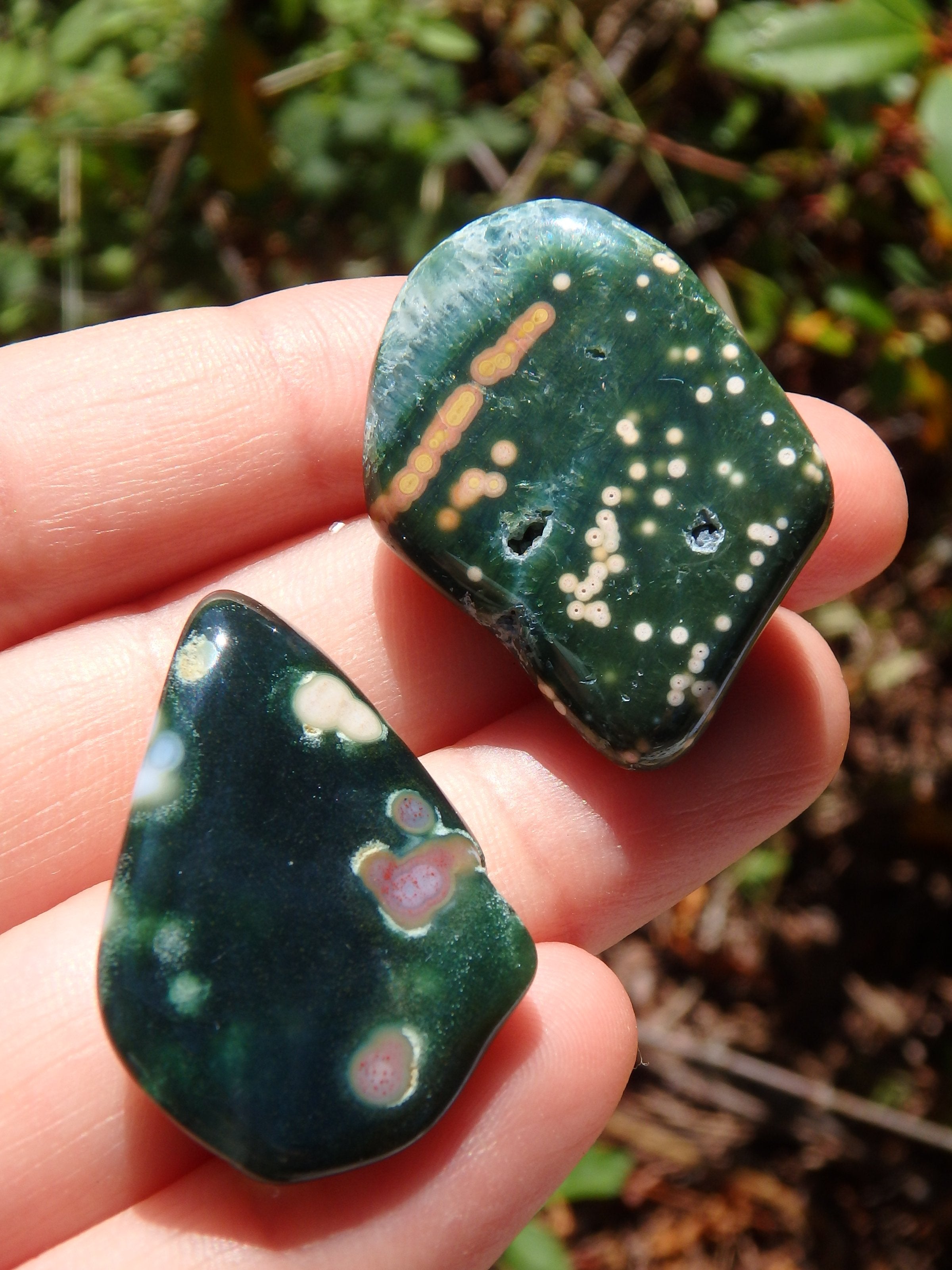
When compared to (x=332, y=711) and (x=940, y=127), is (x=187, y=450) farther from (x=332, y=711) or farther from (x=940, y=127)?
(x=940, y=127)

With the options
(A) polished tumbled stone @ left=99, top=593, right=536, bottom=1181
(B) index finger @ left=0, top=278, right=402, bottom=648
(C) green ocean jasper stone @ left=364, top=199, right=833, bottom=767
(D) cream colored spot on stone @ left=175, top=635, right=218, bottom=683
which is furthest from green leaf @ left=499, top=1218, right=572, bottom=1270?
(B) index finger @ left=0, top=278, right=402, bottom=648

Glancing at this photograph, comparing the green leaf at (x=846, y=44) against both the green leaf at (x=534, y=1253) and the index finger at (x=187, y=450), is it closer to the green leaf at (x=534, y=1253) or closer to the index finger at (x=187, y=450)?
the index finger at (x=187, y=450)

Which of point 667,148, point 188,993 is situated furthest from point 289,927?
point 667,148

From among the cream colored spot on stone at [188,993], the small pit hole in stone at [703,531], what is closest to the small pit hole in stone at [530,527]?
the small pit hole in stone at [703,531]

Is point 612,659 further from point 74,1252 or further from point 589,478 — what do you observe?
point 74,1252

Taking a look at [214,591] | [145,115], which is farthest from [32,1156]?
[145,115]

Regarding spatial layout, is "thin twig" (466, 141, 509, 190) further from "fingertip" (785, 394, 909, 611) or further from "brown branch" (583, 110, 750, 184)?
"fingertip" (785, 394, 909, 611)
